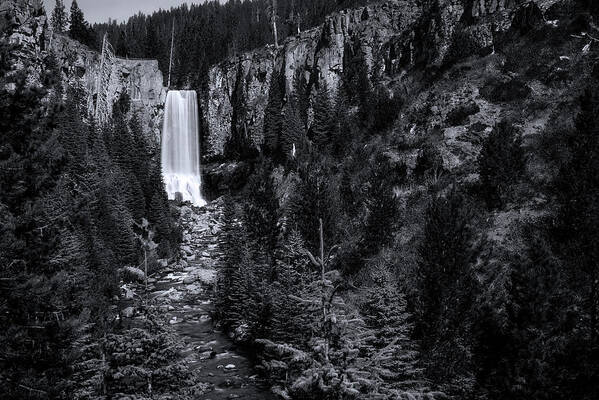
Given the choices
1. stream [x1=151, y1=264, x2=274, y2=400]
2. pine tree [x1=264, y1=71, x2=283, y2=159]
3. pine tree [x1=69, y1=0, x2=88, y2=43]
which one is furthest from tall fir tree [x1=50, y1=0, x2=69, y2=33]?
stream [x1=151, y1=264, x2=274, y2=400]

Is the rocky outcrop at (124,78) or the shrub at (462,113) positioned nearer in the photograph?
the shrub at (462,113)

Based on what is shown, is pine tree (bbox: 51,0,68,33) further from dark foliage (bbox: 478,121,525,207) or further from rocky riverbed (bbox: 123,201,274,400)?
dark foliage (bbox: 478,121,525,207)

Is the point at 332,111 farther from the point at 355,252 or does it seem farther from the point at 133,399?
the point at 133,399

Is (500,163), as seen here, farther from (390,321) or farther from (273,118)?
(273,118)

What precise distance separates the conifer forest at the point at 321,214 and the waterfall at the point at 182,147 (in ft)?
1.52

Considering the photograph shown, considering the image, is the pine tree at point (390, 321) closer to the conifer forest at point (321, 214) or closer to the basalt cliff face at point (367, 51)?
the conifer forest at point (321, 214)

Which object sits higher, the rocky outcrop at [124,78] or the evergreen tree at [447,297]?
the rocky outcrop at [124,78]

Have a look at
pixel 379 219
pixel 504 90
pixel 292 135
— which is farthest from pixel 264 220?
pixel 292 135

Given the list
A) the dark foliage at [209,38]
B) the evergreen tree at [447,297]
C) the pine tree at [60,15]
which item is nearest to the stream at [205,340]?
the evergreen tree at [447,297]

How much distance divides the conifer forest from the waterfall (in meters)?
0.46

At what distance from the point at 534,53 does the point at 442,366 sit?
1702 inches

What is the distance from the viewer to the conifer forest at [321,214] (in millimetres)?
15148

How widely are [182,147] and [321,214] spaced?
225 feet

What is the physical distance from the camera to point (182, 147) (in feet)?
339
